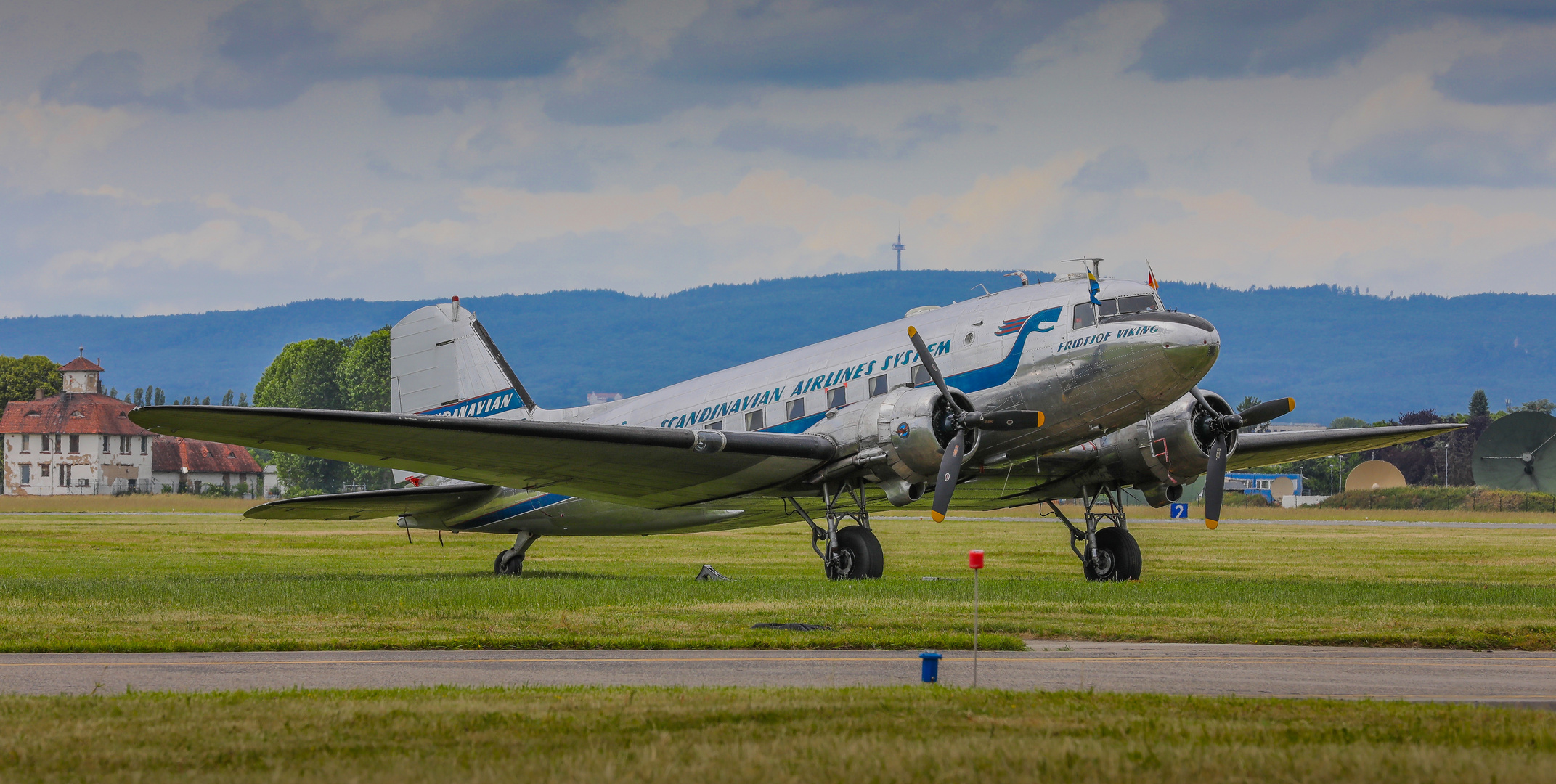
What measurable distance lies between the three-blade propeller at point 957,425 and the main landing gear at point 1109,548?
4190 millimetres

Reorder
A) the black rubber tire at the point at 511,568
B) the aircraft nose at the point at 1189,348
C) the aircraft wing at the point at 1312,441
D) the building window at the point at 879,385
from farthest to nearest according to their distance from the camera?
the black rubber tire at the point at 511,568 → the aircraft wing at the point at 1312,441 → the building window at the point at 879,385 → the aircraft nose at the point at 1189,348

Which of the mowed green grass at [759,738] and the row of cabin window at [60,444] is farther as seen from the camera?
the row of cabin window at [60,444]

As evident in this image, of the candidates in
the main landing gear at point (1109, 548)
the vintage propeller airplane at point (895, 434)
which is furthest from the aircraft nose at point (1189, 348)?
the main landing gear at point (1109, 548)

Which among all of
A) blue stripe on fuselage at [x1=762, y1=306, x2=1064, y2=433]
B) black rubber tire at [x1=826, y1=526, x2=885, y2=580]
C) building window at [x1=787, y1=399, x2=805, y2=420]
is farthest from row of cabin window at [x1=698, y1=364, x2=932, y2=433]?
black rubber tire at [x1=826, y1=526, x2=885, y2=580]

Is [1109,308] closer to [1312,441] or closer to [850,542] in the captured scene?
[850,542]

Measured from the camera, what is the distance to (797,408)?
80.4ft

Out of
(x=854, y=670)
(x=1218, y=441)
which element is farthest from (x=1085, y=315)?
(x=854, y=670)

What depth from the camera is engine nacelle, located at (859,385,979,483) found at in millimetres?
21656

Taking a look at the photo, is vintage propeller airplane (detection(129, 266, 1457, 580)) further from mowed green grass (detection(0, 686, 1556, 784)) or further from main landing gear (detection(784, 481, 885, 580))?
mowed green grass (detection(0, 686, 1556, 784))

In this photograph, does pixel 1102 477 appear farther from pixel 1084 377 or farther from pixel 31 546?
pixel 31 546

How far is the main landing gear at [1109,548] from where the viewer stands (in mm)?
25250

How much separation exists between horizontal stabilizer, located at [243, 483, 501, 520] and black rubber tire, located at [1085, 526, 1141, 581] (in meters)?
12.9

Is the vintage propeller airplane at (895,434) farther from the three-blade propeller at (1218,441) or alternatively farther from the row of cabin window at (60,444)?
the row of cabin window at (60,444)

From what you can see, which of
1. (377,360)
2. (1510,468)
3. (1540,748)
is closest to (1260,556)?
(1540,748)
